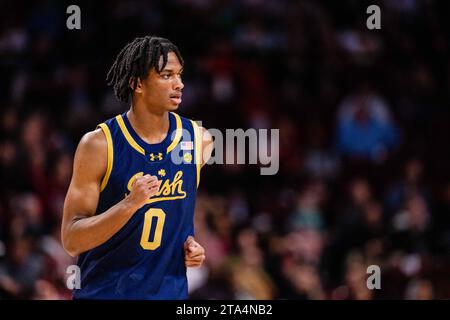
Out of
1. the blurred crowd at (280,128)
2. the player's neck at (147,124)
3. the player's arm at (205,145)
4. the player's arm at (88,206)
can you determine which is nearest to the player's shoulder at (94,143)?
the player's arm at (88,206)

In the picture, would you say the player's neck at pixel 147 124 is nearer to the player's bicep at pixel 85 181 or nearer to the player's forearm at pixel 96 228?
the player's bicep at pixel 85 181

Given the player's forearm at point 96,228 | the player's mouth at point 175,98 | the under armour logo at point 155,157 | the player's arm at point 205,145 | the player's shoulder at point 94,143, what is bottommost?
the player's forearm at point 96,228

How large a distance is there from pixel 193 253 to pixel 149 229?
27 cm

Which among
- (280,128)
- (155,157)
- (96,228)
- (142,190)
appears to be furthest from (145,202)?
(280,128)

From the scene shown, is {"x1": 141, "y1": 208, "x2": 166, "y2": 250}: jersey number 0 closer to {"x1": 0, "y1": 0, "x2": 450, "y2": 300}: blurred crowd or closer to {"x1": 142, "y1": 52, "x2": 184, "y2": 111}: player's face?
{"x1": 142, "y1": 52, "x2": 184, "y2": 111}: player's face

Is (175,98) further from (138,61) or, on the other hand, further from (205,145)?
(205,145)

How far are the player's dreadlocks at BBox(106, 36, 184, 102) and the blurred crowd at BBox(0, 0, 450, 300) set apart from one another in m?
2.77

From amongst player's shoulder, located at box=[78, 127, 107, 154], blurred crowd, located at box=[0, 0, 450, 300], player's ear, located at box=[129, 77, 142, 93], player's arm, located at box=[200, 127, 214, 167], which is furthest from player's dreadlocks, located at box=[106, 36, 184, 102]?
blurred crowd, located at box=[0, 0, 450, 300]

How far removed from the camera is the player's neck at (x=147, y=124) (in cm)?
484

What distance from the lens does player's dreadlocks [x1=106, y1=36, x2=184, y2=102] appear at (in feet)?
15.8

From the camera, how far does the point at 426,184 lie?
375 inches
